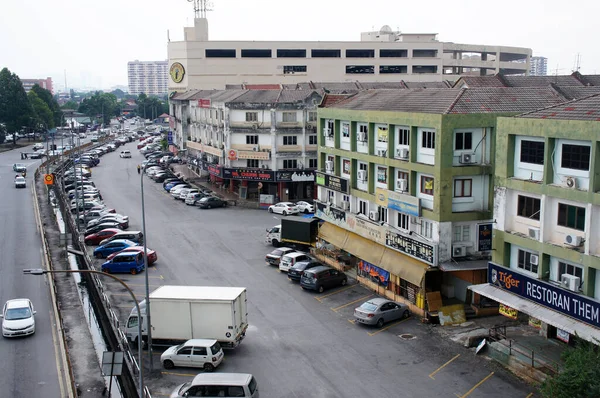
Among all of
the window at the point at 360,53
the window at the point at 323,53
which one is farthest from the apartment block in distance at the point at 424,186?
the window at the point at 360,53

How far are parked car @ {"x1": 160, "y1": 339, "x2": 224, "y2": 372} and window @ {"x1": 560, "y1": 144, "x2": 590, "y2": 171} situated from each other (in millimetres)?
15897

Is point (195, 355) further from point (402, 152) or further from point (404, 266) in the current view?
point (402, 152)

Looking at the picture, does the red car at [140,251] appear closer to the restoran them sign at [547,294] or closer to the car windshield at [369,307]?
the car windshield at [369,307]

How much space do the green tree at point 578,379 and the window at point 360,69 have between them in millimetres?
88168

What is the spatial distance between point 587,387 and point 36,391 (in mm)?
19284

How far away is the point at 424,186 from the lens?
3341 cm

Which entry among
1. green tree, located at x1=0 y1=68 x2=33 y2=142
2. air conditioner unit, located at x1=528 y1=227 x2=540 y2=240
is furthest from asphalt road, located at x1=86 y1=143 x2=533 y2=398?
green tree, located at x1=0 y1=68 x2=33 y2=142

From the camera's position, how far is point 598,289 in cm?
2303

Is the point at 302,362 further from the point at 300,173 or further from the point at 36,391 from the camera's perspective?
the point at 300,173

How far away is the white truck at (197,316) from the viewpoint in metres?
27.9

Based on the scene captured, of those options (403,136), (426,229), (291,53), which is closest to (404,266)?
(426,229)

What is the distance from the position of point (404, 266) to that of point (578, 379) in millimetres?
15463

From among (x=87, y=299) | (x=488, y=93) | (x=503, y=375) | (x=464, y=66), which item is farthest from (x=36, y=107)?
(x=503, y=375)

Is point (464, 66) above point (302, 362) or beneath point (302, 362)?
above
